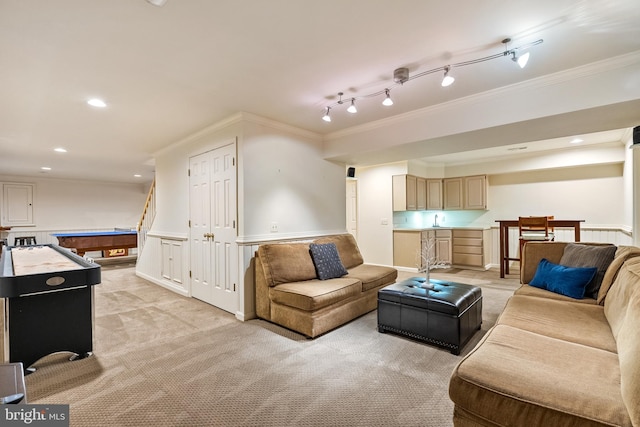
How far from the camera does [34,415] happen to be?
1.06m

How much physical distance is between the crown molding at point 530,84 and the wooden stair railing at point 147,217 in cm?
438

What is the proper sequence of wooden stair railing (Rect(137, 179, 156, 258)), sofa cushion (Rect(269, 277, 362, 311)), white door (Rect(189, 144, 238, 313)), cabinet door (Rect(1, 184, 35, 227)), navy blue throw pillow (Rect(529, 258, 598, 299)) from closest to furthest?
navy blue throw pillow (Rect(529, 258, 598, 299))
sofa cushion (Rect(269, 277, 362, 311))
white door (Rect(189, 144, 238, 313))
wooden stair railing (Rect(137, 179, 156, 258))
cabinet door (Rect(1, 184, 35, 227))

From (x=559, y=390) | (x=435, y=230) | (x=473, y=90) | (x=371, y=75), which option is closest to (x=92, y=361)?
(x=559, y=390)

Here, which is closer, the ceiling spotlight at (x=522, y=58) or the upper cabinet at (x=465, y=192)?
the ceiling spotlight at (x=522, y=58)

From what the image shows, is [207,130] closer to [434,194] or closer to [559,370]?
[559,370]

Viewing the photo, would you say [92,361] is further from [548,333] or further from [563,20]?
[563,20]

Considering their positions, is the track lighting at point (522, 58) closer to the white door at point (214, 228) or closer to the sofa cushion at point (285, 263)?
the sofa cushion at point (285, 263)

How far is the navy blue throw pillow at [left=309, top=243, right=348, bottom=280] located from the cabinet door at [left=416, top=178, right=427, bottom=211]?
11.2 ft

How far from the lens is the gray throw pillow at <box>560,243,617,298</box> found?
2.58 metres

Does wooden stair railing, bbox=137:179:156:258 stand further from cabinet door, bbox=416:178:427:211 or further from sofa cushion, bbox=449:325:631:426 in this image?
sofa cushion, bbox=449:325:631:426

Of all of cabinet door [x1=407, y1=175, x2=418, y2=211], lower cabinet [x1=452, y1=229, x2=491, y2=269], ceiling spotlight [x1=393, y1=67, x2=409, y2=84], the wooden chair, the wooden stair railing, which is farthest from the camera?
lower cabinet [x1=452, y1=229, x2=491, y2=269]

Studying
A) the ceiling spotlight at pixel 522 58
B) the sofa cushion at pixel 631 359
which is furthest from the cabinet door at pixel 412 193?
the sofa cushion at pixel 631 359

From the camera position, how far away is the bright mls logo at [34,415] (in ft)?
2.86

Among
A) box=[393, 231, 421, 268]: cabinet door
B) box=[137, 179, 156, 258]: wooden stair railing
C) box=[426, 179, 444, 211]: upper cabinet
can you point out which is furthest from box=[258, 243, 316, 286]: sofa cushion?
box=[426, 179, 444, 211]: upper cabinet
